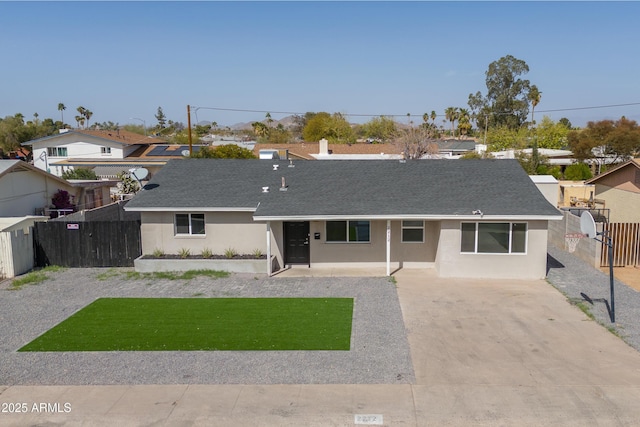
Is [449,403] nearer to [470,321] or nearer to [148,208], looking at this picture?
[470,321]

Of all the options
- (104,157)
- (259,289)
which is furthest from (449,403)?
(104,157)

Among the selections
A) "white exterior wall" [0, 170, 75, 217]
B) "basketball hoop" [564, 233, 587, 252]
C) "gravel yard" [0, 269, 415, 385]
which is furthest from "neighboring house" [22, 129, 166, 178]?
"basketball hoop" [564, 233, 587, 252]

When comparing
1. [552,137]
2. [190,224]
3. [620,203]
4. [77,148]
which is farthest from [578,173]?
[77,148]

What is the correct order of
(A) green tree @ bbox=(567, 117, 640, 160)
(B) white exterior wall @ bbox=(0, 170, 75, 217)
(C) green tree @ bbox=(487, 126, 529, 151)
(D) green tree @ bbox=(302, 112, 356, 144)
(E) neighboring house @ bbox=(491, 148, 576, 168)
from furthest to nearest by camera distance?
(D) green tree @ bbox=(302, 112, 356, 144)
(C) green tree @ bbox=(487, 126, 529, 151)
(E) neighboring house @ bbox=(491, 148, 576, 168)
(A) green tree @ bbox=(567, 117, 640, 160)
(B) white exterior wall @ bbox=(0, 170, 75, 217)

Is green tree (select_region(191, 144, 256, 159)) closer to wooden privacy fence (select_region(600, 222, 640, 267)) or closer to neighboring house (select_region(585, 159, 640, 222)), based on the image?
neighboring house (select_region(585, 159, 640, 222))

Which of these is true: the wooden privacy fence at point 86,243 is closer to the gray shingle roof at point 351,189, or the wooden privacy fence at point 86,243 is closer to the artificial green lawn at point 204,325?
the gray shingle roof at point 351,189
